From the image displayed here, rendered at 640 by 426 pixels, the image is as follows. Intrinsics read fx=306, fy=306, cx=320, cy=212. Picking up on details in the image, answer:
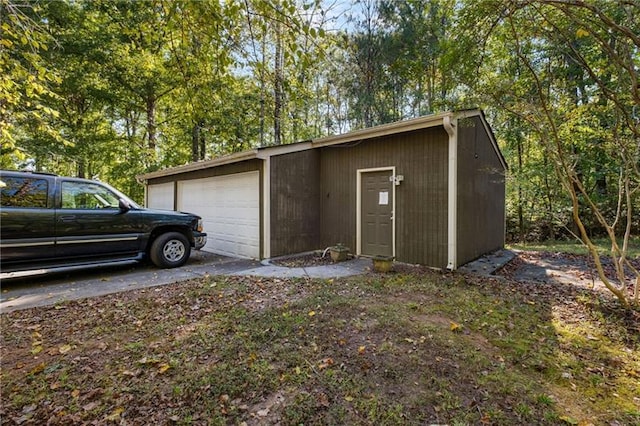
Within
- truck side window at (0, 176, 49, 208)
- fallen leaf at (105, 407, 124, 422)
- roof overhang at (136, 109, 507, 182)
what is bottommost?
fallen leaf at (105, 407, 124, 422)

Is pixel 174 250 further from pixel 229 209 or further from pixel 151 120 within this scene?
pixel 151 120

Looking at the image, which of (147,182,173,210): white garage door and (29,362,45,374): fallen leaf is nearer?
(29,362,45,374): fallen leaf

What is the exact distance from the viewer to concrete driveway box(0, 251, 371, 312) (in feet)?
14.2

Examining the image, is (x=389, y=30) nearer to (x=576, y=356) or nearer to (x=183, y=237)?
(x=183, y=237)

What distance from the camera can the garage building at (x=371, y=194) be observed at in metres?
5.83

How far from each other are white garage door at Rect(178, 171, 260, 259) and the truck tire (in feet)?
4.80

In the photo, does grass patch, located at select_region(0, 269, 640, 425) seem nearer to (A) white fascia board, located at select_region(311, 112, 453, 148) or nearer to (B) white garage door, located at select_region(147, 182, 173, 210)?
(A) white fascia board, located at select_region(311, 112, 453, 148)

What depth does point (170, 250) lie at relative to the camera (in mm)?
6242

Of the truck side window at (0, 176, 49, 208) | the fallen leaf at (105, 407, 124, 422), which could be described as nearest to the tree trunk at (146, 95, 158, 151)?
the truck side window at (0, 176, 49, 208)

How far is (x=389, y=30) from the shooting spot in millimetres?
10055

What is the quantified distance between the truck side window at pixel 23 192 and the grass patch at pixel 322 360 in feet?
6.42

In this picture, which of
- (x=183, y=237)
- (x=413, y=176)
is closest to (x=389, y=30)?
(x=413, y=176)

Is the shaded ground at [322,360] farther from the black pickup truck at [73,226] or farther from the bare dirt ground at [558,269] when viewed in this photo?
the black pickup truck at [73,226]

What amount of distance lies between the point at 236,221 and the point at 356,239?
3.08 m
